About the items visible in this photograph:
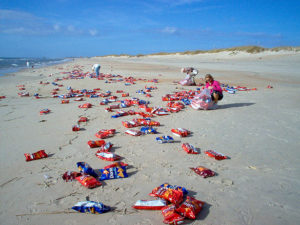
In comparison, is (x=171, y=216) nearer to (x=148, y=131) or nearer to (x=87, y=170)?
(x=87, y=170)

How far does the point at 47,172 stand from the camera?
328 centimetres

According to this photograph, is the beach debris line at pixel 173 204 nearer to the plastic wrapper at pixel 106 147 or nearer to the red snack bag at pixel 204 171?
the red snack bag at pixel 204 171

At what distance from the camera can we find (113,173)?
3.16 meters

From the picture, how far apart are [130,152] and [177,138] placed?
1242 millimetres

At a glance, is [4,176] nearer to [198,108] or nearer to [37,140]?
[37,140]

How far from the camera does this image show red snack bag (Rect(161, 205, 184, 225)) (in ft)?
7.57

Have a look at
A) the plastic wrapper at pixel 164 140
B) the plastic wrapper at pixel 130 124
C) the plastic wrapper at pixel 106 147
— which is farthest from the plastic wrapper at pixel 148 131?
the plastic wrapper at pixel 106 147

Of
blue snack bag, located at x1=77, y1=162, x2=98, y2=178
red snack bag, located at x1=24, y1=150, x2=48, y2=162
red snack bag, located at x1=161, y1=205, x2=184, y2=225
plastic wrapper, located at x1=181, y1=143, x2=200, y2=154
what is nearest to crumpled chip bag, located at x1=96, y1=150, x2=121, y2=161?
blue snack bag, located at x1=77, y1=162, x2=98, y2=178

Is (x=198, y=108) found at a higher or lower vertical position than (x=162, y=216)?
higher

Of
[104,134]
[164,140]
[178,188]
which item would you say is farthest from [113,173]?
[104,134]

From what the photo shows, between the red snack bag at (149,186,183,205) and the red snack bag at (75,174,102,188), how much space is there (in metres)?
0.80

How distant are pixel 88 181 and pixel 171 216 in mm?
1276

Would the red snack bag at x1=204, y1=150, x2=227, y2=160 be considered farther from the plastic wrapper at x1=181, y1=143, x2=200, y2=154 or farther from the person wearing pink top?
the person wearing pink top

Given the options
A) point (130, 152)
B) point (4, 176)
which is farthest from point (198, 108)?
point (4, 176)
